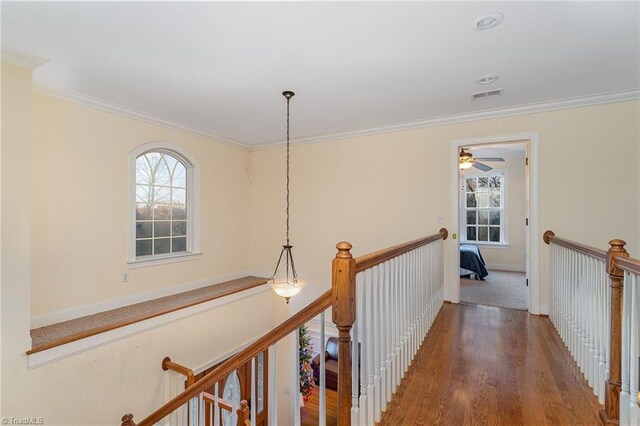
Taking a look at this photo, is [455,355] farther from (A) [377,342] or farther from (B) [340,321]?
(B) [340,321]

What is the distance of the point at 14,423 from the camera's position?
2502 millimetres

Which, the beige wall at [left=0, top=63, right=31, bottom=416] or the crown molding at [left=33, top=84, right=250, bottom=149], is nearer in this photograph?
the beige wall at [left=0, top=63, right=31, bottom=416]

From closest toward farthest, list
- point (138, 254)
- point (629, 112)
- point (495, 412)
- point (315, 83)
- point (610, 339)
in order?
point (610, 339)
point (495, 412)
point (315, 83)
point (629, 112)
point (138, 254)

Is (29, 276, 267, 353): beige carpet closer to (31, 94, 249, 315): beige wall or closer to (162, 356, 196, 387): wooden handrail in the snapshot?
(31, 94, 249, 315): beige wall

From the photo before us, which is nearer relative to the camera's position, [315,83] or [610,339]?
[610,339]

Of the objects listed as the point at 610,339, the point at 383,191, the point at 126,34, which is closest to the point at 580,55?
the point at 610,339

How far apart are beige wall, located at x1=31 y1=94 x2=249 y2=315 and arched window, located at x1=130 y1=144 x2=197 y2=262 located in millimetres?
176

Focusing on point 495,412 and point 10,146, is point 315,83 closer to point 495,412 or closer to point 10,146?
point 10,146

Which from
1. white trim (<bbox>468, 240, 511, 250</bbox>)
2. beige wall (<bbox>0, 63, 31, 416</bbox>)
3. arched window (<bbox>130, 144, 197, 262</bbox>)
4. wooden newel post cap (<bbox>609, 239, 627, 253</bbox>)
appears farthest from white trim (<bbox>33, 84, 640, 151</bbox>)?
white trim (<bbox>468, 240, 511, 250</bbox>)

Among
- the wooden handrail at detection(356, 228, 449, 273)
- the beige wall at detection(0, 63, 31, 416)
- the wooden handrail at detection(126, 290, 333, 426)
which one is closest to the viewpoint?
the wooden handrail at detection(126, 290, 333, 426)

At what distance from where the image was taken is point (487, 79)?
9.48ft

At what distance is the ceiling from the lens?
76.6 inches

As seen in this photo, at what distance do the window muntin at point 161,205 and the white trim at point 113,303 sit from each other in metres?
0.52

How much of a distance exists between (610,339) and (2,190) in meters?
4.21
